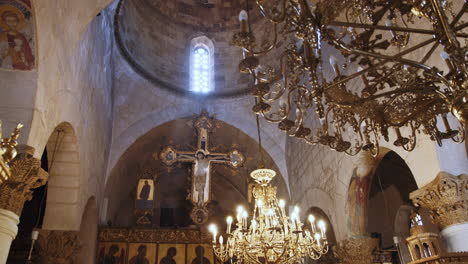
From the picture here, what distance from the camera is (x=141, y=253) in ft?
31.6

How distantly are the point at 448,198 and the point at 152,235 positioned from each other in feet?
23.5

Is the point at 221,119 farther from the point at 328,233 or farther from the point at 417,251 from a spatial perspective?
the point at 417,251

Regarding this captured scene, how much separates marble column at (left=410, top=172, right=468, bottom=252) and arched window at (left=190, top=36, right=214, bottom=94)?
8.05 m

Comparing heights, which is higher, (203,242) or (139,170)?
(139,170)

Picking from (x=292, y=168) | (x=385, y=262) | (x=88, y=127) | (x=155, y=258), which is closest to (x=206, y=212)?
(x=155, y=258)

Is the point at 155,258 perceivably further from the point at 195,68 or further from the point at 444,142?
the point at 444,142

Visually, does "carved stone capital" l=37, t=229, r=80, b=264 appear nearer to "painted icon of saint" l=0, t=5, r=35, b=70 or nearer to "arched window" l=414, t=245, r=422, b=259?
"painted icon of saint" l=0, t=5, r=35, b=70

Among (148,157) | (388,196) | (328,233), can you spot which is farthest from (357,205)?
(148,157)

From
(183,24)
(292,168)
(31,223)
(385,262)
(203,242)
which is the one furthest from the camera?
(183,24)

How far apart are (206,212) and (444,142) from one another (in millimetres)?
6253

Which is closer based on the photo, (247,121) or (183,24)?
(247,121)

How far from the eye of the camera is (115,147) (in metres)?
10.3

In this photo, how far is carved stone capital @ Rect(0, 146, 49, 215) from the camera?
412 centimetres

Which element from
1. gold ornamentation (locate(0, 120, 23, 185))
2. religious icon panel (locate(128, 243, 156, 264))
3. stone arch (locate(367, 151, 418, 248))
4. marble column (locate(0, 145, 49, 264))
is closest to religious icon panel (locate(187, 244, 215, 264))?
religious icon panel (locate(128, 243, 156, 264))
